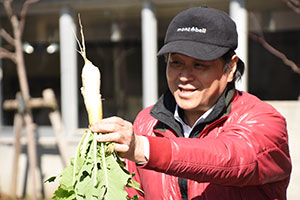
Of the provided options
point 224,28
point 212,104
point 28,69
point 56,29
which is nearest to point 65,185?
point 212,104

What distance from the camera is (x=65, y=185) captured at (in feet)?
5.15

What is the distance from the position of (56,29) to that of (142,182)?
14.3 feet

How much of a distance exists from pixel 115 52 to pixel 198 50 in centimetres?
511

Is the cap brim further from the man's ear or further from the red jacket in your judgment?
the red jacket

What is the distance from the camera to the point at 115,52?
6.71 meters

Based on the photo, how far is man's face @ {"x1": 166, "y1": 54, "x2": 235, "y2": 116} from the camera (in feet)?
5.78

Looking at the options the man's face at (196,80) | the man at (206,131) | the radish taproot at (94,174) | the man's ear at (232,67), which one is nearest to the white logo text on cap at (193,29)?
the man at (206,131)

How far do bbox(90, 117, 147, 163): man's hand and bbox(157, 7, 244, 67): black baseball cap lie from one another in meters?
0.44

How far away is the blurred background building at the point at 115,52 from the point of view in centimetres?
539

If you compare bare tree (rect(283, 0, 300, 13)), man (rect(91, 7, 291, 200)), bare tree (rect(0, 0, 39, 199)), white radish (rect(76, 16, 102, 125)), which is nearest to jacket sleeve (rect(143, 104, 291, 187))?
man (rect(91, 7, 291, 200))

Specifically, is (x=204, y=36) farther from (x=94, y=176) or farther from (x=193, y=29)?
(x=94, y=176)

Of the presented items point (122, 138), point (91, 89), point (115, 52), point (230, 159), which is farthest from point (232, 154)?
point (115, 52)

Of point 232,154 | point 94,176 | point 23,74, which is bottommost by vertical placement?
point 23,74

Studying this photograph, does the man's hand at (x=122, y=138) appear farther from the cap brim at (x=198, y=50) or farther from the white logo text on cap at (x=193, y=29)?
the white logo text on cap at (x=193, y=29)
